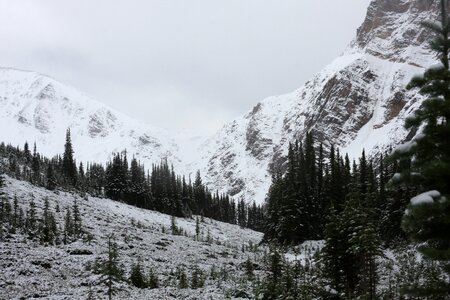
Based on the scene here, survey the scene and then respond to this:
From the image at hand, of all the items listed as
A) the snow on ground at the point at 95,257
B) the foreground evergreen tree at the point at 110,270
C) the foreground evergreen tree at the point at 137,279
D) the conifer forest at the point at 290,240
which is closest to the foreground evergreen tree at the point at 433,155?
the conifer forest at the point at 290,240

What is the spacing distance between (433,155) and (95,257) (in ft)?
126

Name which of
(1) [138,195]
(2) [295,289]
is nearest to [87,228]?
(2) [295,289]

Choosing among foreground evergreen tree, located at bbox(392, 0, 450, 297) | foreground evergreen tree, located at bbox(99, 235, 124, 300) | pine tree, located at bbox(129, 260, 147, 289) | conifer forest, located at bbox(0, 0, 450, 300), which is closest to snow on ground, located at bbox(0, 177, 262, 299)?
conifer forest, located at bbox(0, 0, 450, 300)

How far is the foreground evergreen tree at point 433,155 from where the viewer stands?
11.4m

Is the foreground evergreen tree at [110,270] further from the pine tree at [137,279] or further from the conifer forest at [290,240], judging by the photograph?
the pine tree at [137,279]

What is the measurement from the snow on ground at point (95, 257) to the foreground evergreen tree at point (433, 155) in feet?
77.2

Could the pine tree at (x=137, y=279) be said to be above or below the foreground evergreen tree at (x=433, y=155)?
below

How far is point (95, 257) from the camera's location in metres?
44.6

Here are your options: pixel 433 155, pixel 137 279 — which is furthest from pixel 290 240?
pixel 433 155

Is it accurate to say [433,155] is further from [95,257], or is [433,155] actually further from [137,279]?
[95,257]

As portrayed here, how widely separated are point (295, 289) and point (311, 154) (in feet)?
207

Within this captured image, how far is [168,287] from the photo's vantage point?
127 ft

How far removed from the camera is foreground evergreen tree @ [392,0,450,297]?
11391 mm

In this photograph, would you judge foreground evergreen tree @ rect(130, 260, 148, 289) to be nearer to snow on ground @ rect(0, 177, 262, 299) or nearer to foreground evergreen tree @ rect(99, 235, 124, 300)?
snow on ground @ rect(0, 177, 262, 299)
